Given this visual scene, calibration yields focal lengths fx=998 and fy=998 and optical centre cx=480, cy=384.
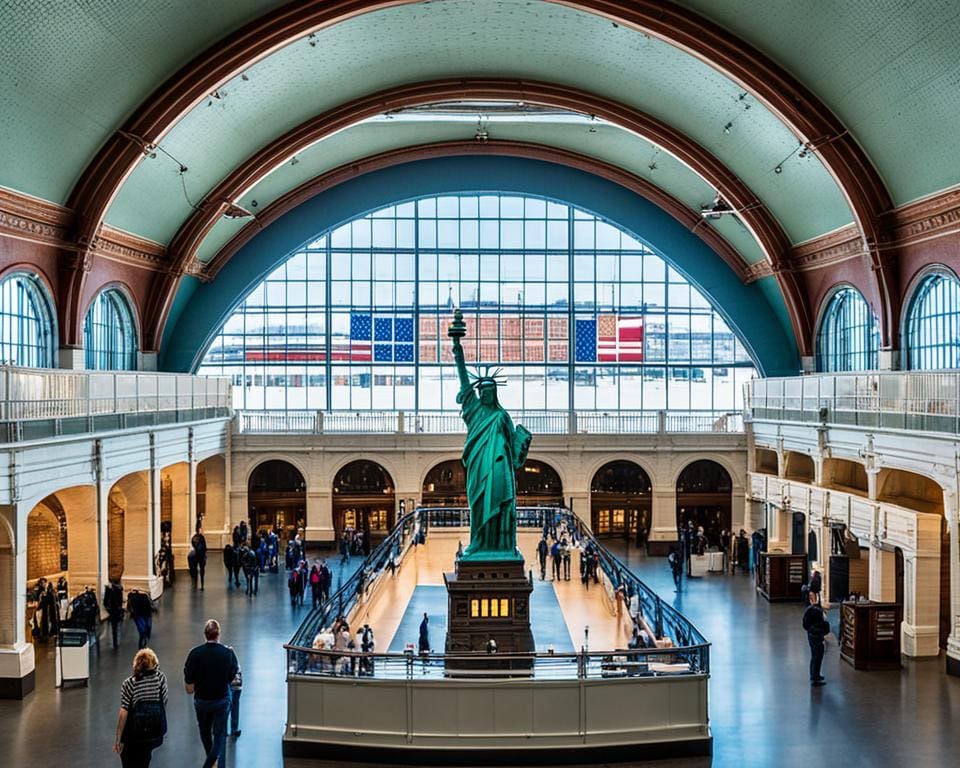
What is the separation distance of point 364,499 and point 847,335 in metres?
17.6

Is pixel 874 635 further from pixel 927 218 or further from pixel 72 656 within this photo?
pixel 72 656

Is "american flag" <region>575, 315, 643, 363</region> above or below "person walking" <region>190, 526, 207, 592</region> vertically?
above

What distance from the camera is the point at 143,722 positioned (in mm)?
7820

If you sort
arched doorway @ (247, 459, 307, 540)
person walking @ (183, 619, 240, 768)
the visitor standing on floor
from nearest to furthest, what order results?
person walking @ (183, 619, 240, 768) → the visitor standing on floor → arched doorway @ (247, 459, 307, 540)

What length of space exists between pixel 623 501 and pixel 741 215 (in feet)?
36.0

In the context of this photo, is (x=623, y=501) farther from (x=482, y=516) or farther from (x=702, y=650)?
(x=702, y=650)

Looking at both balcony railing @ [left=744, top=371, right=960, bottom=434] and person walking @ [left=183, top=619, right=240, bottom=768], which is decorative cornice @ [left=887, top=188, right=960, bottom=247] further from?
person walking @ [left=183, top=619, right=240, bottom=768]

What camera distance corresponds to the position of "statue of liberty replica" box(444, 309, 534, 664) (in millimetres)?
16531

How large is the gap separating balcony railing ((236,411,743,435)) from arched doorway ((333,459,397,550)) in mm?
1550

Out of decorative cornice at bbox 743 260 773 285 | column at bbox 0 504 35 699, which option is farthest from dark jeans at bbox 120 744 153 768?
decorative cornice at bbox 743 260 773 285

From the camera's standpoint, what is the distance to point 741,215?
1298 inches

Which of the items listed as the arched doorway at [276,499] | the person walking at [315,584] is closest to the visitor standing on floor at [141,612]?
the person walking at [315,584]

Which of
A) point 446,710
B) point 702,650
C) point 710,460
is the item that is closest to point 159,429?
point 446,710

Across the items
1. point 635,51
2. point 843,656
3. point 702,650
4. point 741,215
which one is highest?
point 635,51
